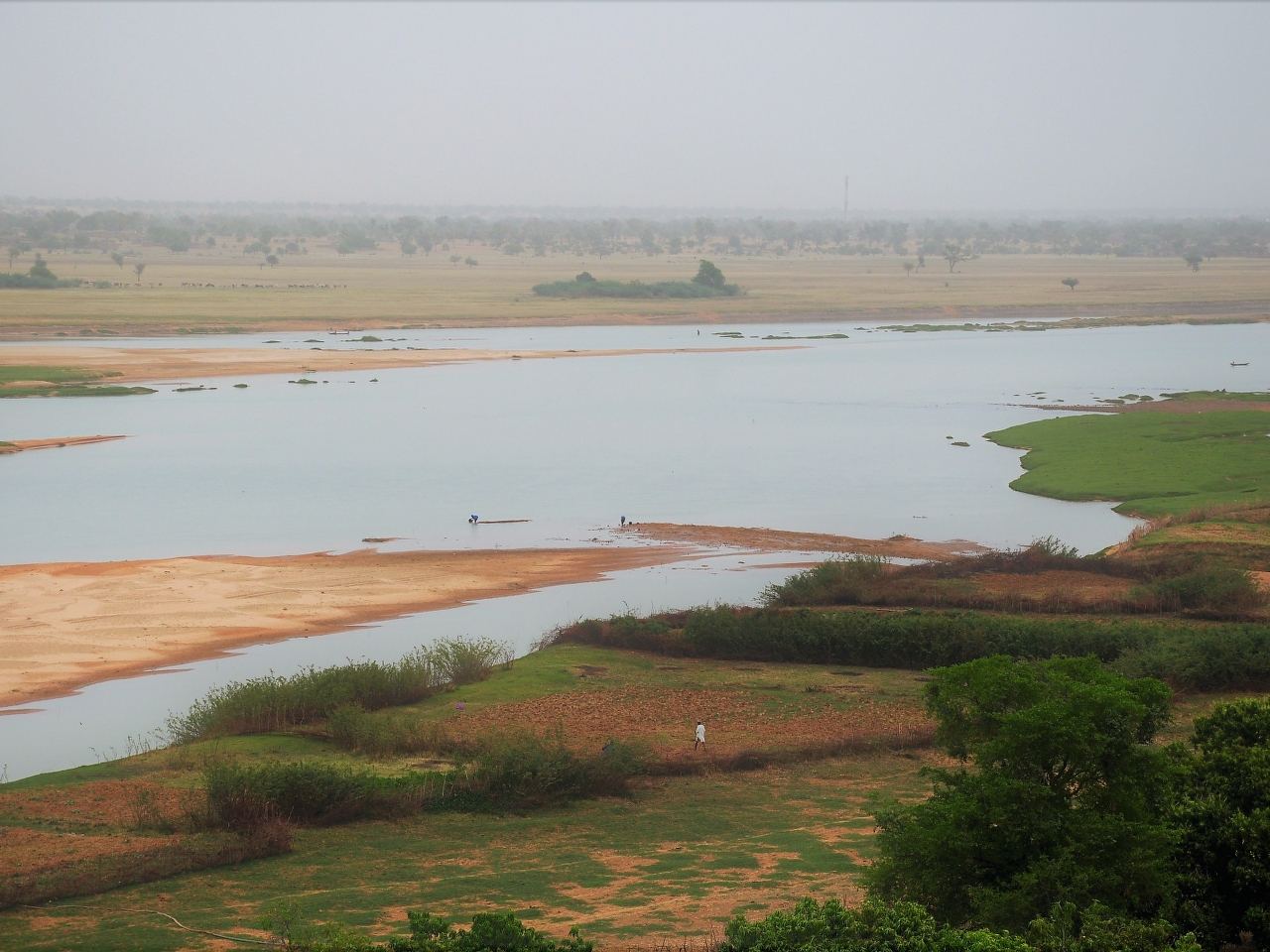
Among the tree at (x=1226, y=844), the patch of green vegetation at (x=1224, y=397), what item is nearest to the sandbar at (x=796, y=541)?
the tree at (x=1226, y=844)

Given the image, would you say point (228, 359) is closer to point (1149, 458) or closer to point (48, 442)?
point (48, 442)

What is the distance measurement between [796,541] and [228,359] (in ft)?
133

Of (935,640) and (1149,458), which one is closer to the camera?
(935,640)

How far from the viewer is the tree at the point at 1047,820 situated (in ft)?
32.9

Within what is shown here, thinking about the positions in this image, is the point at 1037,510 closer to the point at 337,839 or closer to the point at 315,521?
the point at 315,521

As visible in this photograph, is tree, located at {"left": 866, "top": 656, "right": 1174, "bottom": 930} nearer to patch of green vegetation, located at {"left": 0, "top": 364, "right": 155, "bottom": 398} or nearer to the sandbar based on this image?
the sandbar

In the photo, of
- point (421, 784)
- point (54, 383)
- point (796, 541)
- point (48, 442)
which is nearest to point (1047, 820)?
point (421, 784)

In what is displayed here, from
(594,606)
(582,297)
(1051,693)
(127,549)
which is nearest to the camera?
(1051,693)

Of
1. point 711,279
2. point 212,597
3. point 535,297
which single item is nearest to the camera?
point 212,597

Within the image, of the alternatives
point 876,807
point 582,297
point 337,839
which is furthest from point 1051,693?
point 582,297

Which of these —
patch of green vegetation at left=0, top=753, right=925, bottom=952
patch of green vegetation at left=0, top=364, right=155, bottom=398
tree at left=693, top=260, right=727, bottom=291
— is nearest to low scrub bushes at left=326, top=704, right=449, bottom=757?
patch of green vegetation at left=0, top=753, right=925, bottom=952

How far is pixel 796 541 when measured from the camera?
1221 inches

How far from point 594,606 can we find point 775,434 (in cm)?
2191

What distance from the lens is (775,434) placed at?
47000mm
